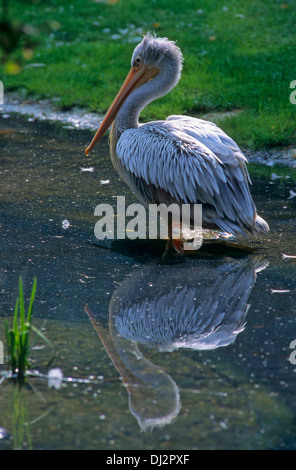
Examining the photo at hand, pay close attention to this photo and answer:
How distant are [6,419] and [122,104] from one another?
11.8 feet

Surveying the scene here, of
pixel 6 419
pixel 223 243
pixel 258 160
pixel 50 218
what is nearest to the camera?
pixel 6 419

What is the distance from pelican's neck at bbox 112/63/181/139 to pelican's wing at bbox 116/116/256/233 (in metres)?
0.39

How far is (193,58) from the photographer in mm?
10320

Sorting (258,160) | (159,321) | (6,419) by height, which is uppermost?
(6,419)

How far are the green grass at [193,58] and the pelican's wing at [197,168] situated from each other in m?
2.42

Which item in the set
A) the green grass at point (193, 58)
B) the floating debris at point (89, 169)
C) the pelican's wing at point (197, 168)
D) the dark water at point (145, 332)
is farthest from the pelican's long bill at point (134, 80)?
the green grass at point (193, 58)

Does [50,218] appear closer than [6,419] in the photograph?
No

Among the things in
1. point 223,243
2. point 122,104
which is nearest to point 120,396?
point 223,243

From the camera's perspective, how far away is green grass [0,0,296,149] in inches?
337

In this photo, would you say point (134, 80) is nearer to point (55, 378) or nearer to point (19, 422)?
point (55, 378)

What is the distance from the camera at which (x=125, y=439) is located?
2.90m

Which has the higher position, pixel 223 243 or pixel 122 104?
pixel 122 104
